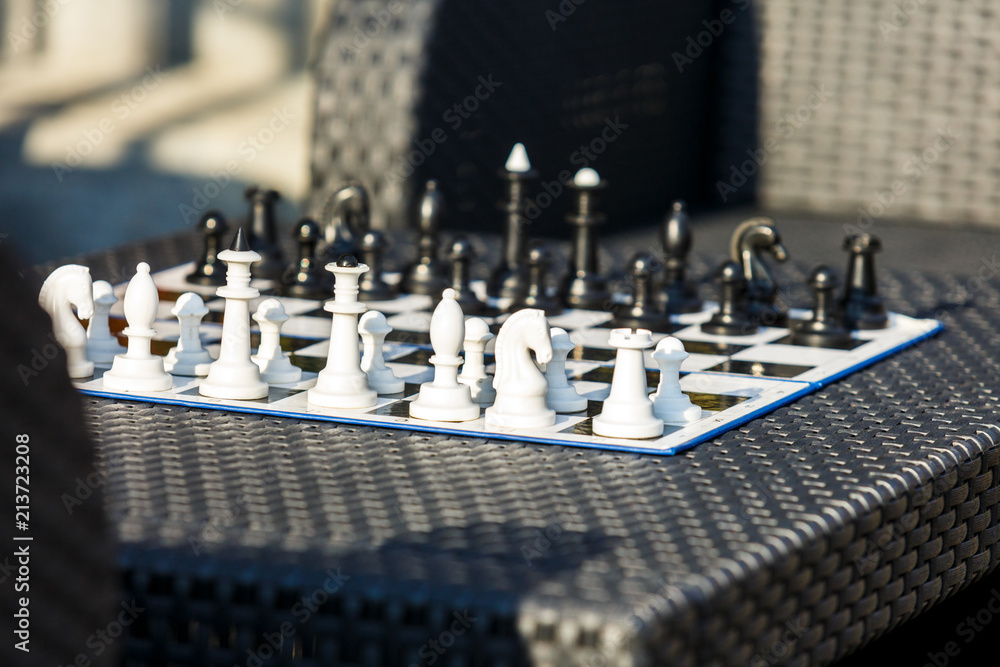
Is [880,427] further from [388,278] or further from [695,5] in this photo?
[695,5]

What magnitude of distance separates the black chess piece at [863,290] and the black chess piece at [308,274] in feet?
2.62

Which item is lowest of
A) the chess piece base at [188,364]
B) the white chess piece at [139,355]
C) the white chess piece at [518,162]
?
the chess piece base at [188,364]

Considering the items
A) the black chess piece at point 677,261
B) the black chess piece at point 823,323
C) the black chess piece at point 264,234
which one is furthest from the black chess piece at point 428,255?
the black chess piece at point 823,323

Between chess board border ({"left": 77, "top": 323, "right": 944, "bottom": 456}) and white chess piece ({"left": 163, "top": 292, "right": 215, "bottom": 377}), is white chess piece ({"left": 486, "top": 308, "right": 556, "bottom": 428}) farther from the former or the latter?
white chess piece ({"left": 163, "top": 292, "right": 215, "bottom": 377})

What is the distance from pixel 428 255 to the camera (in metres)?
2.43

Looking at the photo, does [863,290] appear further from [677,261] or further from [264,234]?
[264,234]

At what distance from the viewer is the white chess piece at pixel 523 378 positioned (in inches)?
62.2

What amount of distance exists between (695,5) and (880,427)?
242 cm

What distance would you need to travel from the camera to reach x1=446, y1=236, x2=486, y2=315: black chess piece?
224 centimetres

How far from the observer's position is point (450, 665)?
1104mm

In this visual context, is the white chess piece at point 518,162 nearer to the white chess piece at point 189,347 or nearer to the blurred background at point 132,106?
the white chess piece at point 189,347

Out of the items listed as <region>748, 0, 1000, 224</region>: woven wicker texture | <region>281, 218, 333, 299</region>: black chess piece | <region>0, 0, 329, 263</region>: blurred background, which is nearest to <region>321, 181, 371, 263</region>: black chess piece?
<region>281, 218, 333, 299</region>: black chess piece

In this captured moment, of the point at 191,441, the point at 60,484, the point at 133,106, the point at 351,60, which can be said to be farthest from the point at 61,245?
the point at 60,484

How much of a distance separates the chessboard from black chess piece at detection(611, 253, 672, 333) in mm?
26
